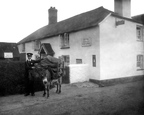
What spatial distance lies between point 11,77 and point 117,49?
9.30 metres

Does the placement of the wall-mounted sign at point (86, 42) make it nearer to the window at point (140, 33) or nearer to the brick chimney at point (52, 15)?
the window at point (140, 33)

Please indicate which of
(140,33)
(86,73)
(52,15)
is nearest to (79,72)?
(86,73)

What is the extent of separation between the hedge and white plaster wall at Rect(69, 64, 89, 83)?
15.0 feet

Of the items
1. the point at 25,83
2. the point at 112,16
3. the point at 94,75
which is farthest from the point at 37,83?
the point at 112,16

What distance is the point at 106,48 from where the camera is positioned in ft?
41.4

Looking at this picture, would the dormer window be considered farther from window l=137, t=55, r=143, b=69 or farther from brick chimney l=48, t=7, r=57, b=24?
brick chimney l=48, t=7, r=57, b=24

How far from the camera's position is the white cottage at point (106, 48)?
40.5 feet

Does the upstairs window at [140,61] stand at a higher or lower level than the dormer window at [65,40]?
lower

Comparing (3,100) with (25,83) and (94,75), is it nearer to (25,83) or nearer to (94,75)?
(25,83)

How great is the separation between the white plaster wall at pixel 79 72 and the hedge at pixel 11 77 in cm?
456

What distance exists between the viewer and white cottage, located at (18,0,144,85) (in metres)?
12.4

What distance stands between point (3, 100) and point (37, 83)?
229cm

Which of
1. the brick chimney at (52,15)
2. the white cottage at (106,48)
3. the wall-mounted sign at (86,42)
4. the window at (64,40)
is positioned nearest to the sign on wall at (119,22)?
the white cottage at (106,48)

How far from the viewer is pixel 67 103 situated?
7.02 metres
